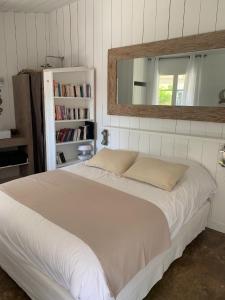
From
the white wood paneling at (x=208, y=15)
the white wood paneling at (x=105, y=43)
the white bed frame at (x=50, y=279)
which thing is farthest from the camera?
the white wood paneling at (x=105, y=43)

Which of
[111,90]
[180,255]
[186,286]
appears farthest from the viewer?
[111,90]

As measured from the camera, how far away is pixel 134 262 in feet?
4.78

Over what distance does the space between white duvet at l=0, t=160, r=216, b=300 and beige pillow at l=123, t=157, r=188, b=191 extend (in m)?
0.06

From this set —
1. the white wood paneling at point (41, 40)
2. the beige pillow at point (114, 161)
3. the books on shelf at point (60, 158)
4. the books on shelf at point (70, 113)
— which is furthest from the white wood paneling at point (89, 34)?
the beige pillow at point (114, 161)

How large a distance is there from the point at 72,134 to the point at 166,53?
5.73 feet

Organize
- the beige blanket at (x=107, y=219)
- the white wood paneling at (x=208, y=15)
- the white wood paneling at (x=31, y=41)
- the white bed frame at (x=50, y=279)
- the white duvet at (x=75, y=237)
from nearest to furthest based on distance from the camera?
the white duvet at (x=75, y=237) < the beige blanket at (x=107, y=219) < the white bed frame at (x=50, y=279) < the white wood paneling at (x=208, y=15) < the white wood paneling at (x=31, y=41)

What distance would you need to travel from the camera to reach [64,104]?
3.54 metres

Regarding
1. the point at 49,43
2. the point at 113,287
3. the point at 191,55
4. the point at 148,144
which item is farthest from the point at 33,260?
the point at 49,43

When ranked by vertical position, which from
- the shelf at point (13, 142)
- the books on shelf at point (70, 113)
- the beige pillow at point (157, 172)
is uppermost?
the books on shelf at point (70, 113)

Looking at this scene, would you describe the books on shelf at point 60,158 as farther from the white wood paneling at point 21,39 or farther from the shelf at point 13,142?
the white wood paneling at point 21,39

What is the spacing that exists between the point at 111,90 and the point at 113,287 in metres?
2.52

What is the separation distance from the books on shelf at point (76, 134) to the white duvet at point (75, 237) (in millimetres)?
1257

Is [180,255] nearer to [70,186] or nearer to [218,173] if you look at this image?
[218,173]

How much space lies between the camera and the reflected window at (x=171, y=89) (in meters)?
2.64
